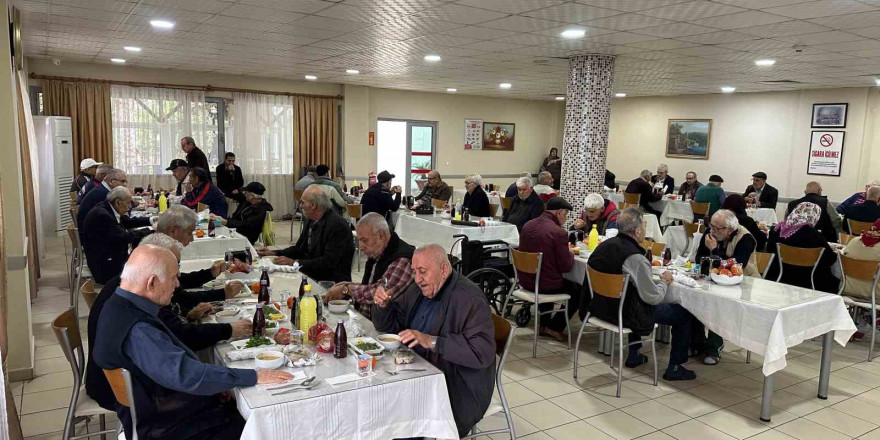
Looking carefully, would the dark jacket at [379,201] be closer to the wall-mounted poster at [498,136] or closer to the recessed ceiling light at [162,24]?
the recessed ceiling light at [162,24]

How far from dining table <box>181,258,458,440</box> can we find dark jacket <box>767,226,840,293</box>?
4.46 m

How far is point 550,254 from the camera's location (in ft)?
16.5

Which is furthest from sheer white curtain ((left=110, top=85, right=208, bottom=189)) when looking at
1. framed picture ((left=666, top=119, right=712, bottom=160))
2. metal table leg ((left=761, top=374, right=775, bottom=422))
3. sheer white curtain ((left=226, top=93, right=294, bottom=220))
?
metal table leg ((left=761, top=374, right=775, bottom=422))

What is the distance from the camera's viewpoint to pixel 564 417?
3912 millimetres

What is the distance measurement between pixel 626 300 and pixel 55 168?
29.0 feet

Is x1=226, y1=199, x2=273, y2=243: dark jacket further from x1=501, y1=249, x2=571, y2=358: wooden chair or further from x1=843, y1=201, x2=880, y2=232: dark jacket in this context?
x1=843, y1=201, x2=880, y2=232: dark jacket

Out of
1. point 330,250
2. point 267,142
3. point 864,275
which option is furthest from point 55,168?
point 864,275

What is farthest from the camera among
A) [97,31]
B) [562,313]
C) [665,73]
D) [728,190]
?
[728,190]

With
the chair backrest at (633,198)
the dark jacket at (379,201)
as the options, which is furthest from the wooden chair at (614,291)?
the chair backrest at (633,198)

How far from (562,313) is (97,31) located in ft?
18.7

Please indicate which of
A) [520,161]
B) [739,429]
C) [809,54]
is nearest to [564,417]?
[739,429]

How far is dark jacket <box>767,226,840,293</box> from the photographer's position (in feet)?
18.2

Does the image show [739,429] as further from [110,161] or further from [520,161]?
[520,161]

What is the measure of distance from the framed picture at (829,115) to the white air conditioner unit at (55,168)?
1256 cm
